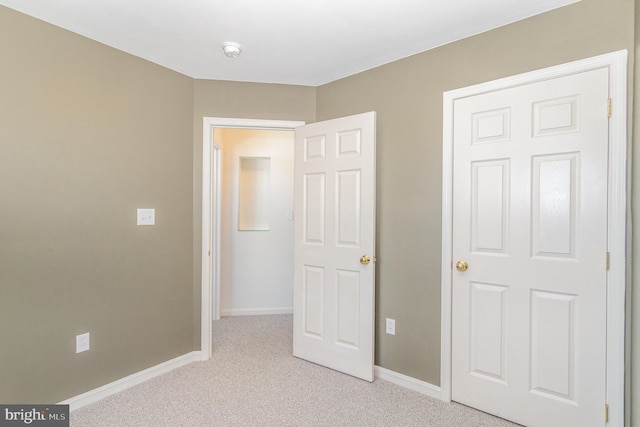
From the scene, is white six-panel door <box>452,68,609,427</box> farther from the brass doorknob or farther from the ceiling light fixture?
the ceiling light fixture

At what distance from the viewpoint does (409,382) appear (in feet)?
8.06

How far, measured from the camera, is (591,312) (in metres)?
1.76

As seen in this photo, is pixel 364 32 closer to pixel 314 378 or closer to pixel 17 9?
pixel 17 9

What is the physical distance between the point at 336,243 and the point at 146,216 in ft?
4.75

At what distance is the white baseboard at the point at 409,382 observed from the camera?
2.33 m

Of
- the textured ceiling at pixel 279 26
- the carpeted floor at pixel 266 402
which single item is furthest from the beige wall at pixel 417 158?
the carpeted floor at pixel 266 402

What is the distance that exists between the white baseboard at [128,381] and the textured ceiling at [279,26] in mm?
2305

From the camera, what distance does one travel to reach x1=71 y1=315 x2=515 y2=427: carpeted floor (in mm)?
2039

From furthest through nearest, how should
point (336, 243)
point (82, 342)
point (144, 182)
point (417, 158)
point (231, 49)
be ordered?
point (336, 243) → point (144, 182) → point (417, 158) → point (231, 49) → point (82, 342)

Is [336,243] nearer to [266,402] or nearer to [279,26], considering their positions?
[266,402]

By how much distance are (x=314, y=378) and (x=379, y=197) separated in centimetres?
146

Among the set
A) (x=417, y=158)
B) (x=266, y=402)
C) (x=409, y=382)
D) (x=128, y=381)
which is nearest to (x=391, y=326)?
(x=409, y=382)

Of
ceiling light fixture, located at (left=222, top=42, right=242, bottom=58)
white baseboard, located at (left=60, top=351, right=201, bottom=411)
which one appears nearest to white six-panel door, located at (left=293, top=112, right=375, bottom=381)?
ceiling light fixture, located at (left=222, top=42, right=242, bottom=58)

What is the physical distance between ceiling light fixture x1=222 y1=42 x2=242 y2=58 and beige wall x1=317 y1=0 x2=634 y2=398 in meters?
0.92
